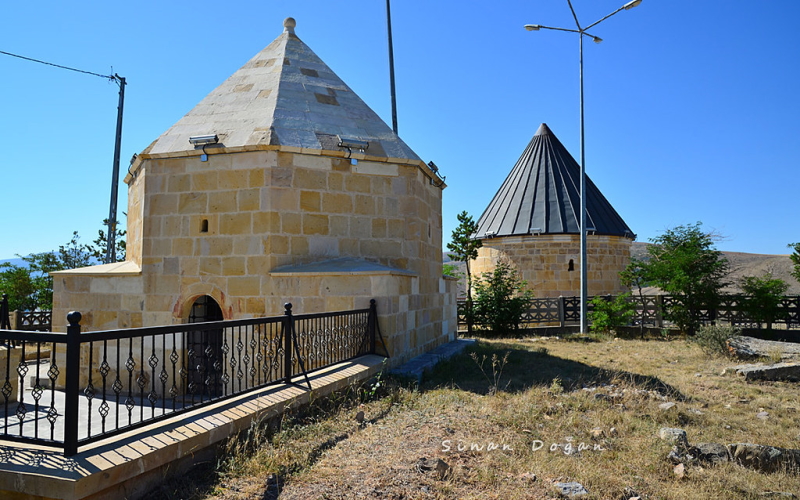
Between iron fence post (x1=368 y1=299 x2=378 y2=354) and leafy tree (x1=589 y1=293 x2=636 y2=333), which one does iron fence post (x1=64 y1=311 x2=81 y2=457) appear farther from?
leafy tree (x1=589 y1=293 x2=636 y2=333)

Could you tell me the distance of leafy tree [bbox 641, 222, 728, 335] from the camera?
607 inches

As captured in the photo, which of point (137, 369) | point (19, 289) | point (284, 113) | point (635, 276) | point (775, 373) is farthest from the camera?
point (635, 276)

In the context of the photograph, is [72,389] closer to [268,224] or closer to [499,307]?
[268,224]

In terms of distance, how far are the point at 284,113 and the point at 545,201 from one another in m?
14.8

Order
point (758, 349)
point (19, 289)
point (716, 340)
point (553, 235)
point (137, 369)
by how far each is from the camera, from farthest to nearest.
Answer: point (553, 235)
point (19, 289)
point (716, 340)
point (758, 349)
point (137, 369)

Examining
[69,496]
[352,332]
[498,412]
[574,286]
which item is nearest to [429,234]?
[352,332]

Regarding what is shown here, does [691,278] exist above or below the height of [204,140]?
below

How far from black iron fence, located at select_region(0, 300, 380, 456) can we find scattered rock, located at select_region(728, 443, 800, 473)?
435 cm

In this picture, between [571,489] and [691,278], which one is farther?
[691,278]

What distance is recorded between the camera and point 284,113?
373 inches

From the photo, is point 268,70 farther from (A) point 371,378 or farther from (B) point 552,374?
(B) point 552,374

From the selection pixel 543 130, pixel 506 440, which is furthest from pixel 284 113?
pixel 543 130

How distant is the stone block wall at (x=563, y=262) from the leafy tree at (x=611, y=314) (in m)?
4.04

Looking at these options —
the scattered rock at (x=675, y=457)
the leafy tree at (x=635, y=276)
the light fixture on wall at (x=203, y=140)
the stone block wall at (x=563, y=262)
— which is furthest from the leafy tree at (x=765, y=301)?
the light fixture on wall at (x=203, y=140)
